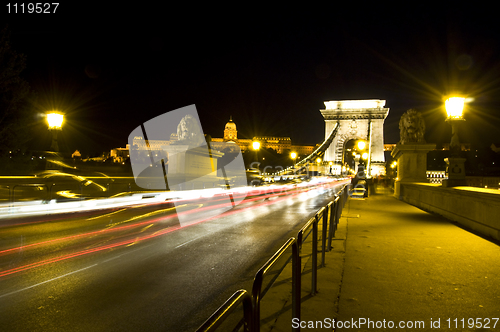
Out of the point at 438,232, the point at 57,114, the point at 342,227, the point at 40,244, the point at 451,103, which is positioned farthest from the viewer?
the point at 57,114

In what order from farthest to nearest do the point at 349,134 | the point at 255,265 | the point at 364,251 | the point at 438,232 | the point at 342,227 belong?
the point at 349,134
the point at 342,227
the point at 438,232
the point at 364,251
the point at 255,265

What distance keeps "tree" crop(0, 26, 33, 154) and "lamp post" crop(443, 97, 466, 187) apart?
20.2 metres

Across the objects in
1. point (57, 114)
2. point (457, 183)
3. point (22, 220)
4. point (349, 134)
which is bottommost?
point (22, 220)

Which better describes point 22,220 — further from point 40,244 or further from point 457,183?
point 457,183

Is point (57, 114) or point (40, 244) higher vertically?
point (57, 114)

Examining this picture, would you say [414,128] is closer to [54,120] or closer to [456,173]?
[456,173]

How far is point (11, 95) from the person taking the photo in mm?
19672

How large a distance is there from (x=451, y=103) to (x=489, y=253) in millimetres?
5042

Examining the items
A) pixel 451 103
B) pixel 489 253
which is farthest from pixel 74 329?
pixel 451 103

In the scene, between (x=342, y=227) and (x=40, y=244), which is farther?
(x=342, y=227)

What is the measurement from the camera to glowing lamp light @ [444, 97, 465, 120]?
372 inches

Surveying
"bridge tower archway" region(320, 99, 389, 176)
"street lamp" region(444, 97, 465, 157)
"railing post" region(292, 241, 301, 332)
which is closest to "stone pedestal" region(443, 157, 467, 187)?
"street lamp" region(444, 97, 465, 157)

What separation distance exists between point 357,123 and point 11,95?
65.6 m

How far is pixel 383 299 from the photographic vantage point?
370 cm
